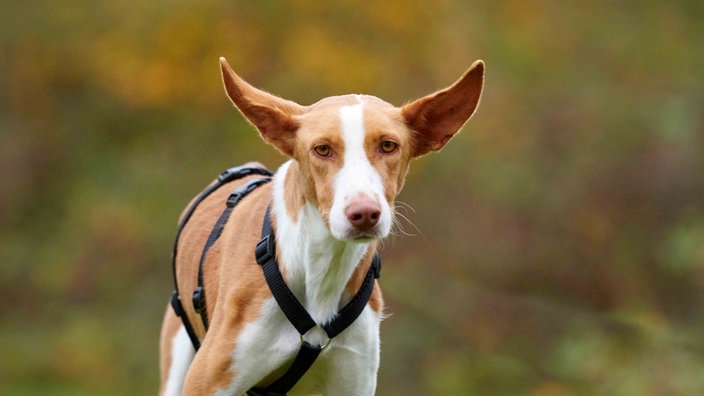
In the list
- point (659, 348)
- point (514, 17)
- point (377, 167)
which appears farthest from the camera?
point (514, 17)

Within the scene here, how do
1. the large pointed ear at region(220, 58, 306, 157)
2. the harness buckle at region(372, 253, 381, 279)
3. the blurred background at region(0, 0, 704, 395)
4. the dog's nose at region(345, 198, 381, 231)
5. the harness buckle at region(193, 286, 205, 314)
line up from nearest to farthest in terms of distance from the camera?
the dog's nose at region(345, 198, 381, 231) → the large pointed ear at region(220, 58, 306, 157) → the harness buckle at region(372, 253, 381, 279) → the harness buckle at region(193, 286, 205, 314) → the blurred background at region(0, 0, 704, 395)

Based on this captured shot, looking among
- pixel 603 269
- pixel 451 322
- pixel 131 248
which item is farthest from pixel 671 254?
pixel 131 248

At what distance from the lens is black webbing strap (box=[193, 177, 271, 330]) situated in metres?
4.96

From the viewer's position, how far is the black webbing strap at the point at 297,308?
444cm

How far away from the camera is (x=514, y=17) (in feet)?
43.4

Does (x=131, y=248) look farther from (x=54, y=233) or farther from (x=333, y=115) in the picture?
(x=333, y=115)

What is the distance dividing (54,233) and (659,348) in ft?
25.6

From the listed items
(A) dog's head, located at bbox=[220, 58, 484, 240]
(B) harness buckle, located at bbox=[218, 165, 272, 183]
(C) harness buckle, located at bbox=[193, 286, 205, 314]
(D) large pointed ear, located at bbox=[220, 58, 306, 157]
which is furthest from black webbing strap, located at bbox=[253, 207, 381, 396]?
(B) harness buckle, located at bbox=[218, 165, 272, 183]

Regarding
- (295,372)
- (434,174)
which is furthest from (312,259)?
(434,174)

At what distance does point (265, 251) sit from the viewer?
449 centimetres

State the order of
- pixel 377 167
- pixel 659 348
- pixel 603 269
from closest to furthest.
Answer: pixel 377 167 → pixel 659 348 → pixel 603 269

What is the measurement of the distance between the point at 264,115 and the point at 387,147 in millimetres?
506

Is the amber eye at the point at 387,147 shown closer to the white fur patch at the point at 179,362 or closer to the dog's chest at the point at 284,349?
the dog's chest at the point at 284,349

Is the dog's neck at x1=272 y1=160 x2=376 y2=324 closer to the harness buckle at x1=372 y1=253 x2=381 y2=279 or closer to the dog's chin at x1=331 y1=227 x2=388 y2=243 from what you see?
the harness buckle at x1=372 y1=253 x2=381 y2=279
